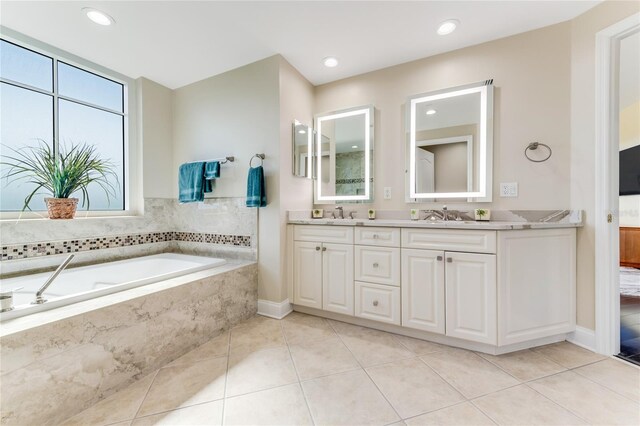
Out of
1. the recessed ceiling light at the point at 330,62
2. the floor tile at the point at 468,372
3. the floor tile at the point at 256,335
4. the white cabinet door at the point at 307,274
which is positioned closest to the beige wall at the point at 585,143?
the floor tile at the point at 468,372

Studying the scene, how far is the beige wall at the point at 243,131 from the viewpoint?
91.7 inches

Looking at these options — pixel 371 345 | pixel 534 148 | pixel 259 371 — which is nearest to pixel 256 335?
pixel 259 371

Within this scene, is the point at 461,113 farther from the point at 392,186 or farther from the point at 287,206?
the point at 287,206

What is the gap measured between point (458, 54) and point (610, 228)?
67.8 inches

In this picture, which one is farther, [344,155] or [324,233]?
[344,155]

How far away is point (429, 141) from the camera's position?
2293 millimetres

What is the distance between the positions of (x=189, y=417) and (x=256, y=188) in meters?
1.60

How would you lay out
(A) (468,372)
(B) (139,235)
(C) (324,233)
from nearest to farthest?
(A) (468,372) < (C) (324,233) < (B) (139,235)

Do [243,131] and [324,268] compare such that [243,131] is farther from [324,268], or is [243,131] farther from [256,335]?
[256,335]

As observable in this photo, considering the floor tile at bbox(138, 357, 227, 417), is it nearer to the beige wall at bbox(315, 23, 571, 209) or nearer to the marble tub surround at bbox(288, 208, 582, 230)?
the marble tub surround at bbox(288, 208, 582, 230)

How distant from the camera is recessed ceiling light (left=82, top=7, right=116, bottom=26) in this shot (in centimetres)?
178

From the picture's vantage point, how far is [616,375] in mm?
1467

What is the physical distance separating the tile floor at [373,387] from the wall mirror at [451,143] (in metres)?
1.23

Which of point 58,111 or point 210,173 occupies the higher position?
point 58,111
